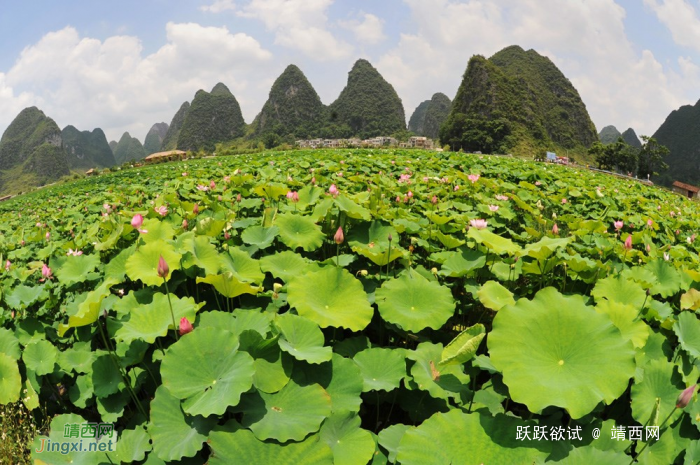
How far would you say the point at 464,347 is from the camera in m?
1.26

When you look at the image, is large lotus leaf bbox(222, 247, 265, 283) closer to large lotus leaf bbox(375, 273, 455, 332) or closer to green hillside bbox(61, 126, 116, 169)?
large lotus leaf bbox(375, 273, 455, 332)

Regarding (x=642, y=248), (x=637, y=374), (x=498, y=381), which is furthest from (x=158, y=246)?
(x=642, y=248)

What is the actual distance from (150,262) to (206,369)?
3.31ft

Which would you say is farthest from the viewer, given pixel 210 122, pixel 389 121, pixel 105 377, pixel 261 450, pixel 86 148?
pixel 86 148

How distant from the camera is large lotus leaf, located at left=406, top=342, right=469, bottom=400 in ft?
4.90

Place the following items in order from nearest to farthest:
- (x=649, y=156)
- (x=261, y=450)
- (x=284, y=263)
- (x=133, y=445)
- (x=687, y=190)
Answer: (x=261, y=450) → (x=133, y=445) → (x=284, y=263) → (x=687, y=190) → (x=649, y=156)

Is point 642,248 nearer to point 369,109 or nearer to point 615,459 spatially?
point 615,459

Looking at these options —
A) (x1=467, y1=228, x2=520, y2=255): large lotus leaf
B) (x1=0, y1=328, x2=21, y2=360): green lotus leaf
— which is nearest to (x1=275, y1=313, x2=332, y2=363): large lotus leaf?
(x1=467, y1=228, x2=520, y2=255): large lotus leaf

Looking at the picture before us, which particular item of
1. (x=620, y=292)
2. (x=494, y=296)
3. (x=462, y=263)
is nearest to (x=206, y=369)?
(x=494, y=296)

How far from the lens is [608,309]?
1.74 meters

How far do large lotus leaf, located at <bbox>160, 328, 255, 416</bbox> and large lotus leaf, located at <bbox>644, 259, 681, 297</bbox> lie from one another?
7.96 ft

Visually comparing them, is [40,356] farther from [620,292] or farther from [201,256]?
[620,292]

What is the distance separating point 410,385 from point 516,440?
0.48 meters

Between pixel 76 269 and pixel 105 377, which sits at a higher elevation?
pixel 76 269
